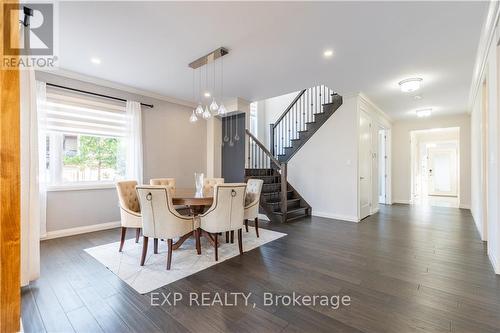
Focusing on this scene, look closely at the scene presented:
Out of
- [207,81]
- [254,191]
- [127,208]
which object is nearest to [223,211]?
[254,191]

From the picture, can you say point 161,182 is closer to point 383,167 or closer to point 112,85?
point 112,85

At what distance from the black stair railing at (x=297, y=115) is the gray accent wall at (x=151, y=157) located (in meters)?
2.27

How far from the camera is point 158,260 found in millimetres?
2785

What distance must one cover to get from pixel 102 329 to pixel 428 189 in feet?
40.8

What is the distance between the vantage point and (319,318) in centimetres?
173

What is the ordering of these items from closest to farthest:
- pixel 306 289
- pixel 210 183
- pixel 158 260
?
1. pixel 306 289
2. pixel 158 260
3. pixel 210 183

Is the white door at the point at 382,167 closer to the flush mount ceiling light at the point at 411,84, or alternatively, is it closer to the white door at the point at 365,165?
the white door at the point at 365,165

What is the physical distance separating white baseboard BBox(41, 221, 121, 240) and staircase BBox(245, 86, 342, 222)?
2.90 metres

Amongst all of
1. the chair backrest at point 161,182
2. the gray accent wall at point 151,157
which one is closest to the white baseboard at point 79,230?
the gray accent wall at point 151,157

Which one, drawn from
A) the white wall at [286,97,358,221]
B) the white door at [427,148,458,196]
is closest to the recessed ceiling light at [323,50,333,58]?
the white wall at [286,97,358,221]

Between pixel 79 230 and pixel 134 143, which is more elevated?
pixel 134 143

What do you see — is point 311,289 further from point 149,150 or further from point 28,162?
point 149,150

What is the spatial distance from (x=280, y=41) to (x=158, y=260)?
3.11 meters

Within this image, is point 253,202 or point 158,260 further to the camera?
point 253,202
